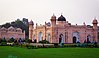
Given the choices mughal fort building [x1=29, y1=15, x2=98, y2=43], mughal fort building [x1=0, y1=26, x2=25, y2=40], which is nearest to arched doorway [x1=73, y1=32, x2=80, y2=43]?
mughal fort building [x1=29, y1=15, x2=98, y2=43]

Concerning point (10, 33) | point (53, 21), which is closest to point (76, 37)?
point (53, 21)

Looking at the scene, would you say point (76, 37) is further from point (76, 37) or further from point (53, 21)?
point (53, 21)

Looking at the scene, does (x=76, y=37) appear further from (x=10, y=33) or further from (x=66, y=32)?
(x=10, y=33)

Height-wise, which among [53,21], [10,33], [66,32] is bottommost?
[66,32]

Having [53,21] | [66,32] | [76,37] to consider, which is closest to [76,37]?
[76,37]

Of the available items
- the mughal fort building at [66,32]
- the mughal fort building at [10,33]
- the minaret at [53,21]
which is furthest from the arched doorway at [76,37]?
the mughal fort building at [10,33]

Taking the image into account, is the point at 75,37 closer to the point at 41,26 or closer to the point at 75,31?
the point at 75,31

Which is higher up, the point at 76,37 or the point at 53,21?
the point at 53,21

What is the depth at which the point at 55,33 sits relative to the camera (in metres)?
40.8

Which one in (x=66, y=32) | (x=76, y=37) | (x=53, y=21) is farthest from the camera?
(x=76, y=37)

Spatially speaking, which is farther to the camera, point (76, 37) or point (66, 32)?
point (76, 37)

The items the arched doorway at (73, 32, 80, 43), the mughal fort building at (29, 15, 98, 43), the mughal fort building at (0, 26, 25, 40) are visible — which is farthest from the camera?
the mughal fort building at (0, 26, 25, 40)

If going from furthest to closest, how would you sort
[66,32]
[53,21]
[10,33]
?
[10,33] < [66,32] < [53,21]

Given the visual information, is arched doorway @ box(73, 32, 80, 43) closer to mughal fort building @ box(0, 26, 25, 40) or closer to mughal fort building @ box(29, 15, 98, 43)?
mughal fort building @ box(29, 15, 98, 43)
